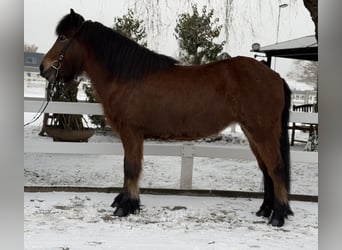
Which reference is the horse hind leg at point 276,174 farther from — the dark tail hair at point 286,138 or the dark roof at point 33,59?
the dark roof at point 33,59

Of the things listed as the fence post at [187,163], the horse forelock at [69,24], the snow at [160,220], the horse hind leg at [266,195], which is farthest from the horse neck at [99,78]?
the horse hind leg at [266,195]

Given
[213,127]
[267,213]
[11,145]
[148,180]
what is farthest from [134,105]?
[11,145]

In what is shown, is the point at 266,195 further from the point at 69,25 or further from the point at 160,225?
the point at 69,25

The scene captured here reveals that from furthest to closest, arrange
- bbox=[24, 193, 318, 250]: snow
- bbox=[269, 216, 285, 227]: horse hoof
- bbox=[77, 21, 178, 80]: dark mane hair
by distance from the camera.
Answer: bbox=[77, 21, 178, 80]: dark mane hair, bbox=[269, 216, 285, 227]: horse hoof, bbox=[24, 193, 318, 250]: snow

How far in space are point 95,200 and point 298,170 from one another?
12.4 feet

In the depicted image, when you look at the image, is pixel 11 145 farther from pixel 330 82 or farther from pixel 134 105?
pixel 134 105

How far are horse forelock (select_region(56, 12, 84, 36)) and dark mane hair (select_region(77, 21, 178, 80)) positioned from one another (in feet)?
0.20

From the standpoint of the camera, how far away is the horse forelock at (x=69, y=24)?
367 cm

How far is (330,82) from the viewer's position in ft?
2.17

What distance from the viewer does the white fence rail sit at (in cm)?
438

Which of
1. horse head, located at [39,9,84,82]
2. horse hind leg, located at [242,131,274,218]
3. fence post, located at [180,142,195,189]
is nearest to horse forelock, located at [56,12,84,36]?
horse head, located at [39,9,84,82]

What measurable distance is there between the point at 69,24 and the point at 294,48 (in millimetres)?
3807

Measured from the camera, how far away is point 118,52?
368 cm

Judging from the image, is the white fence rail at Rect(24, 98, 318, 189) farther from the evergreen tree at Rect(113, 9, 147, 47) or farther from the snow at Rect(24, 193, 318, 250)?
the evergreen tree at Rect(113, 9, 147, 47)
